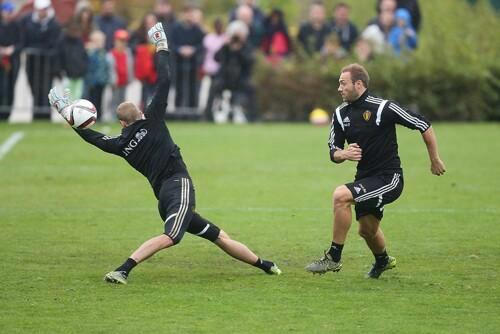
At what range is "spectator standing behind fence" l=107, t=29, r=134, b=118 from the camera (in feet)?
83.4

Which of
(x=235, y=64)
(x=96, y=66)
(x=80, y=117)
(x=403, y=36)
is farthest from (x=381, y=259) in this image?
(x=403, y=36)

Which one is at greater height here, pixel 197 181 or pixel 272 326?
pixel 272 326

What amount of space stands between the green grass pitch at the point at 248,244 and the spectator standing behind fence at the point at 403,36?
19.3ft

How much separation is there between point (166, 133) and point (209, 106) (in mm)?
16382

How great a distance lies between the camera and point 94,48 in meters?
25.2

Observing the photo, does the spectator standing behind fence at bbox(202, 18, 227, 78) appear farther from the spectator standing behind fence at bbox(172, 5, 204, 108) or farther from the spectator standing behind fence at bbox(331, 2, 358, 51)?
the spectator standing behind fence at bbox(331, 2, 358, 51)

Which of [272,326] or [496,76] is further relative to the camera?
[496,76]

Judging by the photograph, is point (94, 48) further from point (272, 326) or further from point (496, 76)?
point (272, 326)

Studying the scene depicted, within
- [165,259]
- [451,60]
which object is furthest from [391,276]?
[451,60]

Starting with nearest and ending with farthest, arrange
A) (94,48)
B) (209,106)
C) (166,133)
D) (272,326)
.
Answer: (272,326) → (166,133) → (94,48) → (209,106)

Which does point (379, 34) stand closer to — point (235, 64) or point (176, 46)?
point (235, 64)

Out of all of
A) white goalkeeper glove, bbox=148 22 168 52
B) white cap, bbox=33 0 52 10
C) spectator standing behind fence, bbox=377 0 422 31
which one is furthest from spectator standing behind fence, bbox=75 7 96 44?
white goalkeeper glove, bbox=148 22 168 52

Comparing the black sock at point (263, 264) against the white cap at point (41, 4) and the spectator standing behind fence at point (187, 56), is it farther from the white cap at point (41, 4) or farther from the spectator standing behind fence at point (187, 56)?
the spectator standing behind fence at point (187, 56)

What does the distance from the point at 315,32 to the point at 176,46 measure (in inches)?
141
